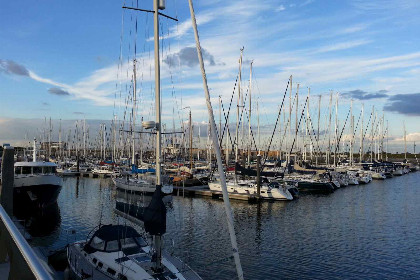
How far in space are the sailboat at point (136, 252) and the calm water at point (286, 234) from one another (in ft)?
13.5

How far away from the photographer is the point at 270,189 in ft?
159

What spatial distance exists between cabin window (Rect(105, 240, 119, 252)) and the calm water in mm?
4558

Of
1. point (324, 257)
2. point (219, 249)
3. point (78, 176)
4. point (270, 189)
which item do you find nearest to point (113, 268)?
point (219, 249)

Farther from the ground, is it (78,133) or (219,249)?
(78,133)

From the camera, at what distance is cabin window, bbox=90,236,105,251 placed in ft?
53.0

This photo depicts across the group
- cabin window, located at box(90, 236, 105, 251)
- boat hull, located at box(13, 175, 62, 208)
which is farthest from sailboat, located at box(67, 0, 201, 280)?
boat hull, located at box(13, 175, 62, 208)

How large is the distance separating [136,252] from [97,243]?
2.12 m

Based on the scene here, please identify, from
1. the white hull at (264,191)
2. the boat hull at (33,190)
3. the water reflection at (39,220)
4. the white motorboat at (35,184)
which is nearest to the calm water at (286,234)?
the water reflection at (39,220)

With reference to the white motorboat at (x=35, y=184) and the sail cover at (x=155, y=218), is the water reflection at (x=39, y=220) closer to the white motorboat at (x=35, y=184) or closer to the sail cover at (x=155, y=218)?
the white motorboat at (x=35, y=184)

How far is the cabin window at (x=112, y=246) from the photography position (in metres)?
16.0

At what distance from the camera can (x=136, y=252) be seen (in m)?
15.9

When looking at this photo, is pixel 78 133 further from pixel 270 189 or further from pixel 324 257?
pixel 324 257

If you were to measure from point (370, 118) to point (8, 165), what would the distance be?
109 meters

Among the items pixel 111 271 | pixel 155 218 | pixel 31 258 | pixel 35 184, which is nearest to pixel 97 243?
pixel 111 271
